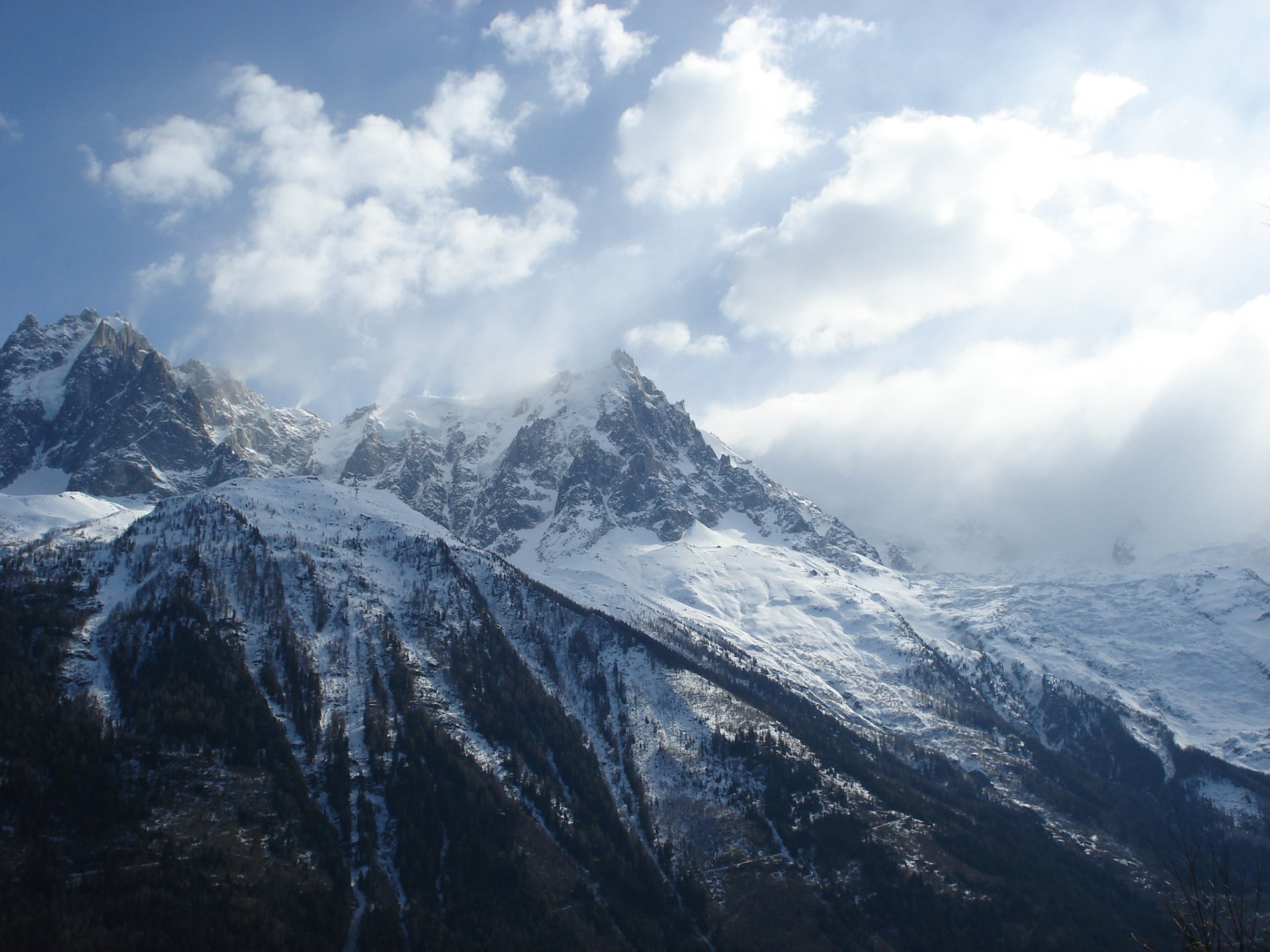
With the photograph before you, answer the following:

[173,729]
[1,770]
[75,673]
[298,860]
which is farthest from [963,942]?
[75,673]

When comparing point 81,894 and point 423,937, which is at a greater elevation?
point 81,894

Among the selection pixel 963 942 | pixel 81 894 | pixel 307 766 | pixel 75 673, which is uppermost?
pixel 75 673

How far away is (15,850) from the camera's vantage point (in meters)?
144

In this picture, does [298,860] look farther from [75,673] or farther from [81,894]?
[75,673]

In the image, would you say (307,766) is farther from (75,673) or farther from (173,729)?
(75,673)

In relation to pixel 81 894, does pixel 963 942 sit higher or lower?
lower

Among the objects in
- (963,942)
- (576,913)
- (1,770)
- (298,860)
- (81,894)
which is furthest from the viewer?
(963,942)

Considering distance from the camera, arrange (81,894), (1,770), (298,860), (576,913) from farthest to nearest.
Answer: (576,913), (298,860), (1,770), (81,894)

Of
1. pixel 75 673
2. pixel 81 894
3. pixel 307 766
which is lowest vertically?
pixel 81 894

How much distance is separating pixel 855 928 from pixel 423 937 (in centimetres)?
9628

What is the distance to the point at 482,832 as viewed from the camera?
192 m

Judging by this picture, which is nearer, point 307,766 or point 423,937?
point 423,937

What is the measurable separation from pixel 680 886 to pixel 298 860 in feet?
282

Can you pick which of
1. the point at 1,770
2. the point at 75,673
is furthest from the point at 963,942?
the point at 75,673
